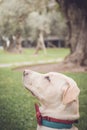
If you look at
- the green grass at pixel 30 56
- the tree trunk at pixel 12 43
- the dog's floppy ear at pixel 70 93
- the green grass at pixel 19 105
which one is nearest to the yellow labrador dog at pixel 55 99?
the dog's floppy ear at pixel 70 93

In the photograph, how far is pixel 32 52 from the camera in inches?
116

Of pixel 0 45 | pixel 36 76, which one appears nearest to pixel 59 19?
pixel 0 45

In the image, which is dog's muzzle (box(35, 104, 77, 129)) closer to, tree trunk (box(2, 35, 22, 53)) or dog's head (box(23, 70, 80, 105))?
dog's head (box(23, 70, 80, 105))

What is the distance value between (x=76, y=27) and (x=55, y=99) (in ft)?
5.50

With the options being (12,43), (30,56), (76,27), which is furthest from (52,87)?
(76,27)

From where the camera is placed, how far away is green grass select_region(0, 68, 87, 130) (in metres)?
2.17

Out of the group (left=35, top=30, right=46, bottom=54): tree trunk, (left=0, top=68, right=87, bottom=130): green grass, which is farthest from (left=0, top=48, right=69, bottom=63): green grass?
(left=0, top=68, right=87, bottom=130): green grass

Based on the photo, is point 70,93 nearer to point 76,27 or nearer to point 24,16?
point 24,16

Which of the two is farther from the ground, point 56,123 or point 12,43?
point 12,43

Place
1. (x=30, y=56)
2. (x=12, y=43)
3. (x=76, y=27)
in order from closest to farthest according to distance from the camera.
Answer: (x=12, y=43) < (x=30, y=56) < (x=76, y=27)

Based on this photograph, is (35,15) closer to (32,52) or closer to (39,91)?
(32,52)

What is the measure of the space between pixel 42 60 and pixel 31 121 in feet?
3.49

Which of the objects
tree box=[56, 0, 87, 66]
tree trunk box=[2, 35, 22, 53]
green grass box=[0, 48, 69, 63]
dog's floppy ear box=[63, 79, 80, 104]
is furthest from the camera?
tree box=[56, 0, 87, 66]

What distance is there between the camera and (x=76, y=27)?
327cm
